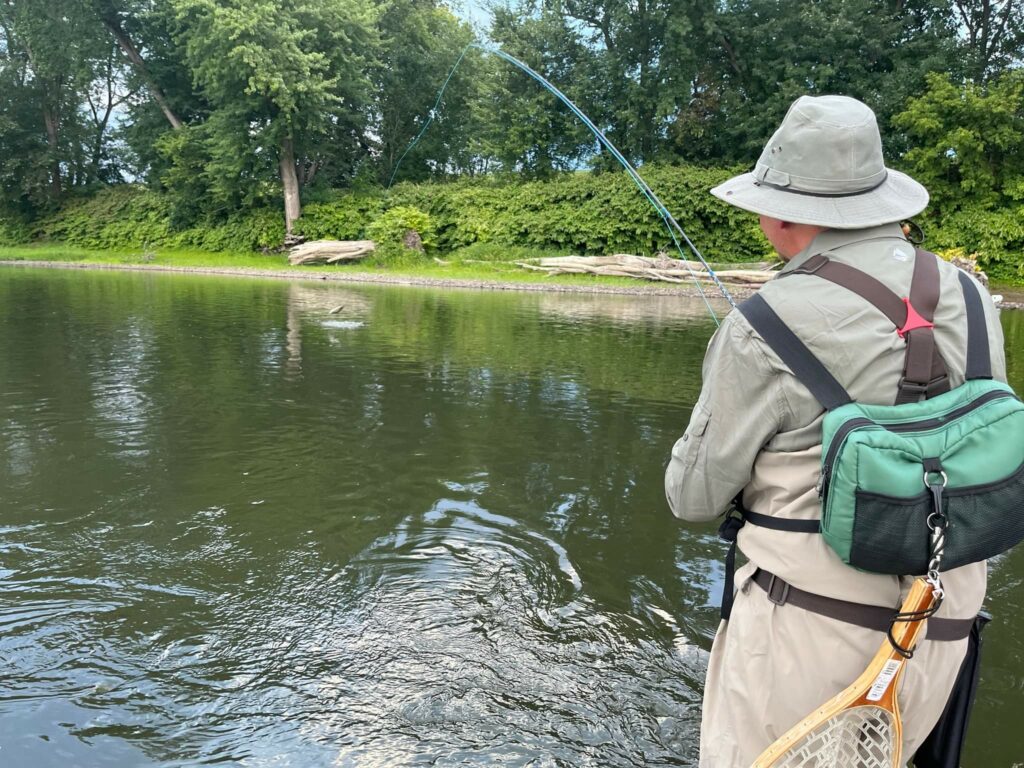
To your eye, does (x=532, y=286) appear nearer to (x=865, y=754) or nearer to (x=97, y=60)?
(x=865, y=754)

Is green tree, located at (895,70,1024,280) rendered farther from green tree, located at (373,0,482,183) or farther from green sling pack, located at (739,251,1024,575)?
green sling pack, located at (739,251,1024,575)

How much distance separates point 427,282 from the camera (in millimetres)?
Answer: 24828

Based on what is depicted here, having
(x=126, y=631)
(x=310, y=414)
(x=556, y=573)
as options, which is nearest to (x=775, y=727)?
(x=556, y=573)

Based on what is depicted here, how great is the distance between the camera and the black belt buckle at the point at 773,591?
167 centimetres

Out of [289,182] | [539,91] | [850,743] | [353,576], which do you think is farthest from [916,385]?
[289,182]

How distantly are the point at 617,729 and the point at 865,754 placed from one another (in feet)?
5.25

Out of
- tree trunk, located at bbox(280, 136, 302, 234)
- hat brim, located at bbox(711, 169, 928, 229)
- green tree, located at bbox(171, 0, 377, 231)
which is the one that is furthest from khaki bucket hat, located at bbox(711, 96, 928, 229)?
tree trunk, located at bbox(280, 136, 302, 234)

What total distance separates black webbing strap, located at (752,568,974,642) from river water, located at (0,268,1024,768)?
5.11 feet

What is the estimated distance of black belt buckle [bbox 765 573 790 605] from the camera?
167 cm

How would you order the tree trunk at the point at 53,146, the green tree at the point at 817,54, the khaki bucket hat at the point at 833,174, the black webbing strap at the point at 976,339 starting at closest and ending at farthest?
the black webbing strap at the point at 976,339
the khaki bucket hat at the point at 833,174
the green tree at the point at 817,54
the tree trunk at the point at 53,146

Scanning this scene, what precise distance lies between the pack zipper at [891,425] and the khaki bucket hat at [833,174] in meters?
0.43

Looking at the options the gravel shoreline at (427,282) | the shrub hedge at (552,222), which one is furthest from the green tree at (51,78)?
the gravel shoreline at (427,282)

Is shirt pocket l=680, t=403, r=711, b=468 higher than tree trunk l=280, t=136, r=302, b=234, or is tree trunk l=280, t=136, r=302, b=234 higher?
tree trunk l=280, t=136, r=302, b=234

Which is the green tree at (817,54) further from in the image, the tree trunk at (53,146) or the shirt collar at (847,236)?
the tree trunk at (53,146)
